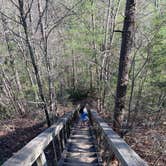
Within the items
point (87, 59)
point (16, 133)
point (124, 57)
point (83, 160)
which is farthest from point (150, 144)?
point (87, 59)

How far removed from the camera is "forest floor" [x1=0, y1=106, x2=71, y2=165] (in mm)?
5482

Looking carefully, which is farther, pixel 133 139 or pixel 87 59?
pixel 87 59

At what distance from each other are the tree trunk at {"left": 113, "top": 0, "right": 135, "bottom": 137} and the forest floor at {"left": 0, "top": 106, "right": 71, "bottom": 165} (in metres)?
3.25

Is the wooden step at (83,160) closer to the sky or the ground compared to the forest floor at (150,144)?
closer to the sky

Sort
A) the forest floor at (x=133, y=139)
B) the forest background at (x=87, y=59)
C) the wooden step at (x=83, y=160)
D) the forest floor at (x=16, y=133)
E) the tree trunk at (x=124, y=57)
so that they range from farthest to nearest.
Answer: the forest floor at (x=16, y=133), the forest background at (x=87, y=59), the forest floor at (x=133, y=139), the tree trunk at (x=124, y=57), the wooden step at (x=83, y=160)

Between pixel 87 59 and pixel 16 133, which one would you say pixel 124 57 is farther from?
pixel 87 59

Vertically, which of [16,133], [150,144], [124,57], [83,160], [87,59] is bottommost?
[16,133]

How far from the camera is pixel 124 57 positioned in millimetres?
4309

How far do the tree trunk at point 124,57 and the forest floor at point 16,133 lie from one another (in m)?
3.25

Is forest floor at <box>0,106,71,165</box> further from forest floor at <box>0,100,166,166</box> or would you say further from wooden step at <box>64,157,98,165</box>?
wooden step at <box>64,157,98,165</box>

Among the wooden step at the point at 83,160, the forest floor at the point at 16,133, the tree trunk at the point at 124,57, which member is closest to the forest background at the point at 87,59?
the tree trunk at the point at 124,57

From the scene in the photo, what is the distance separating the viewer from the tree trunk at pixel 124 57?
13.7ft

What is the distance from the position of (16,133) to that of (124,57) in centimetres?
508

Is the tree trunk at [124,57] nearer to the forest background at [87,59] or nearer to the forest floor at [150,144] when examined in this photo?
the forest background at [87,59]
